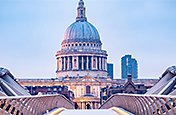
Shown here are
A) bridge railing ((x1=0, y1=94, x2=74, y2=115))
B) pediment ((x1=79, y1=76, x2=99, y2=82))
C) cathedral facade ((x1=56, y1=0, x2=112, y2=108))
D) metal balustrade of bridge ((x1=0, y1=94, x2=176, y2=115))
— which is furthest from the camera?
cathedral facade ((x1=56, y1=0, x2=112, y2=108))

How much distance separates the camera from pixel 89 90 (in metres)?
164

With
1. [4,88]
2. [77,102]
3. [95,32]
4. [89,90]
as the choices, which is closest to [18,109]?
[4,88]

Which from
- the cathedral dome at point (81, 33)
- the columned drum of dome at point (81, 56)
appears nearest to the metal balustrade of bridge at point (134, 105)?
the columned drum of dome at point (81, 56)

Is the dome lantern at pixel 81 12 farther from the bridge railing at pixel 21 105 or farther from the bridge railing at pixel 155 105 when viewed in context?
the bridge railing at pixel 155 105

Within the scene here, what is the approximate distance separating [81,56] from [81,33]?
27.2ft

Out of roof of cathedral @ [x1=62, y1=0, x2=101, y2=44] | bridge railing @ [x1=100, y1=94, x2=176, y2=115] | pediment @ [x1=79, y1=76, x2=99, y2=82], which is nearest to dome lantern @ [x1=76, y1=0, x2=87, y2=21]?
roof of cathedral @ [x1=62, y1=0, x2=101, y2=44]

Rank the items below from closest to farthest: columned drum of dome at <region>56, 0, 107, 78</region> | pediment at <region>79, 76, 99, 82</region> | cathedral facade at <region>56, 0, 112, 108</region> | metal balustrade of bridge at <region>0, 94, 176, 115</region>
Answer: metal balustrade of bridge at <region>0, 94, 176, 115</region>, pediment at <region>79, 76, 99, 82</region>, cathedral facade at <region>56, 0, 112, 108</region>, columned drum of dome at <region>56, 0, 107, 78</region>

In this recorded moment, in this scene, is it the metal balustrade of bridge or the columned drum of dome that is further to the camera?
the columned drum of dome

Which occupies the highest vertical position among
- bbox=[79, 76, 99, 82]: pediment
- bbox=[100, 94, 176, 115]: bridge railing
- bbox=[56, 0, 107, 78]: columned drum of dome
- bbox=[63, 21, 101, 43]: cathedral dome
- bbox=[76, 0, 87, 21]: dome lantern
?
bbox=[76, 0, 87, 21]: dome lantern

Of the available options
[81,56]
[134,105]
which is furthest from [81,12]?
[134,105]

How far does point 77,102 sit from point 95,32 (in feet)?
121

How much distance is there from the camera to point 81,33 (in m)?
174

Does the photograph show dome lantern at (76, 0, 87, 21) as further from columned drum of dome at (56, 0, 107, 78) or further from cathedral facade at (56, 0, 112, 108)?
columned drum of dome at (56, 0, 107, 78)

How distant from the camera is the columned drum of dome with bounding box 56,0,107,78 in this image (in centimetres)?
16775
